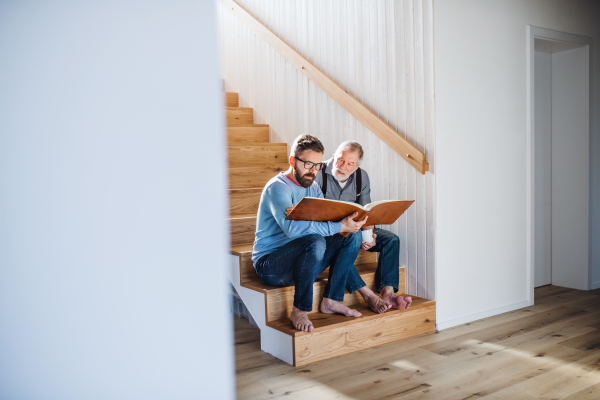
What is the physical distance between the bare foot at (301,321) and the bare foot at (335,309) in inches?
8.0

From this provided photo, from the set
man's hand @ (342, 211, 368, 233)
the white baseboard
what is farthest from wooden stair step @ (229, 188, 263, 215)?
the white baseboard

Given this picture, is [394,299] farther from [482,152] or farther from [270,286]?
[482,152]

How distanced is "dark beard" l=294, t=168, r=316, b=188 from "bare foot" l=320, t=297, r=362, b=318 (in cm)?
57

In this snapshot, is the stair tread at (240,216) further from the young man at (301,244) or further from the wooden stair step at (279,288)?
the young man at (301,244)

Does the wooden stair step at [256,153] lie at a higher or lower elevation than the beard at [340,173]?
higher

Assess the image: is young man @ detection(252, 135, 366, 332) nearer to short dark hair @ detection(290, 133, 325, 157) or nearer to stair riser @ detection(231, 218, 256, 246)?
short dark hair @ detection(290, 133, 325, 157)

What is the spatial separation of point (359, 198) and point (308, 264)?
2.01 feet

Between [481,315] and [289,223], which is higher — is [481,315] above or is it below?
below

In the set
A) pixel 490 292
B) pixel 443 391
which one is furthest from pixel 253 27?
pixel 443 391

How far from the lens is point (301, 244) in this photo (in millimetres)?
2199

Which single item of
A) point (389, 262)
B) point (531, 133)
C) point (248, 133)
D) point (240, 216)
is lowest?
point (389, 262)

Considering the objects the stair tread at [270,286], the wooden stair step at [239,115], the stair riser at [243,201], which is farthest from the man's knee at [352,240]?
the wooden stair step at [239,115]

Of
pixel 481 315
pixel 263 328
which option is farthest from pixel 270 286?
pixel 481 315

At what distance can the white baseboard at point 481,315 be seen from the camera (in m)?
2.65
